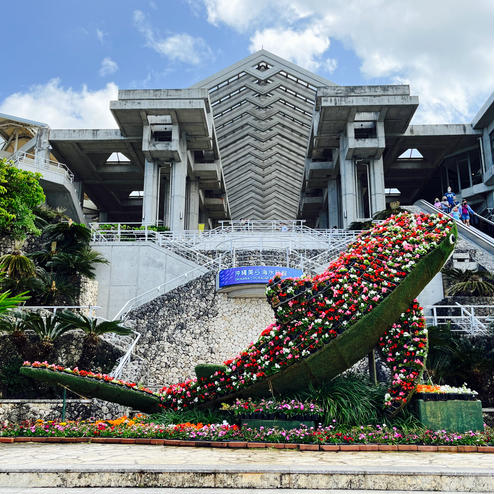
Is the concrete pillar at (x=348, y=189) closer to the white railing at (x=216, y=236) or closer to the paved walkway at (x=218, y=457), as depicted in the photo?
the white railing at (x=216, y=236)

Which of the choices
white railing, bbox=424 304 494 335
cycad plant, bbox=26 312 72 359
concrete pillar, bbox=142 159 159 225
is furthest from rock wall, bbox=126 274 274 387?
concrete pillar, bbox=142 159 159 225

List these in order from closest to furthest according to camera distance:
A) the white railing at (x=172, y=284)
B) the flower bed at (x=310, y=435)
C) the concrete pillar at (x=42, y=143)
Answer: the flower bed at (x=310, y=435), the white railing at (x=172, y=284), the concrete pillar at (x=42, y=143)

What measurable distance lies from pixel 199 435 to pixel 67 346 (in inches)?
288

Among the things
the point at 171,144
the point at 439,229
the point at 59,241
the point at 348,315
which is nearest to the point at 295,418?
the point at 348,315

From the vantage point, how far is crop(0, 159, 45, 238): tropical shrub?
17.2m

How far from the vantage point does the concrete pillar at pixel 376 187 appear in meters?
30.0

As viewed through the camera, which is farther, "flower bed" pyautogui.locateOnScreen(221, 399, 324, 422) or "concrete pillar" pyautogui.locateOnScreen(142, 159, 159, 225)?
"concrete pillar" pyautogui.locateOnScreen(142, 159, 159, 225)

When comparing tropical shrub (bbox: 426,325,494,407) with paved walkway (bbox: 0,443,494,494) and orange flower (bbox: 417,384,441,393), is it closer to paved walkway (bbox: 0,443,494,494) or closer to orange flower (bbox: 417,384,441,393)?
orange flower (bbox: 417,384,441,393)

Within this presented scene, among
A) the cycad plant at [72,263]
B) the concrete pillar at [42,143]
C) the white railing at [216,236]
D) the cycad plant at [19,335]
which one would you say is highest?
the concrete pillar at [42,143]

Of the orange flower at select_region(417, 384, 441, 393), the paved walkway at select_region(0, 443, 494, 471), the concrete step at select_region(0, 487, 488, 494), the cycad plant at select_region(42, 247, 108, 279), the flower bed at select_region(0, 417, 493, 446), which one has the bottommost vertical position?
the concrete step at select_region(0, 487, 488, 494)

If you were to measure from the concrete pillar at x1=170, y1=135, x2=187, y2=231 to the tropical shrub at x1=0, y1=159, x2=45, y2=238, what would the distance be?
1107 centimetres

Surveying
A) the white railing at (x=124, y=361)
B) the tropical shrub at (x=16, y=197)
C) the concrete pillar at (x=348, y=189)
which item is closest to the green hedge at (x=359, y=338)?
the white railing at (x=124, y=361)

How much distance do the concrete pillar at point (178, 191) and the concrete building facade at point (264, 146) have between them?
91mm

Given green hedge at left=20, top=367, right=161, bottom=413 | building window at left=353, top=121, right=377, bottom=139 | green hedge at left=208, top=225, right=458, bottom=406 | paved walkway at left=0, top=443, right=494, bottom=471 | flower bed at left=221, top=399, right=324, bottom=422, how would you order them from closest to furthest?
paved walkway at left=0, top=443, right=494, bottom=471 → flower bed at left=221, top=399, right=324, bottom=422 → green hedge at left=208, top=225, right=458, bottom=406 → green hedge at left=20, top=367, right=161, bottom=413 → building window at left=353, top=121, right=377, bottom=139
